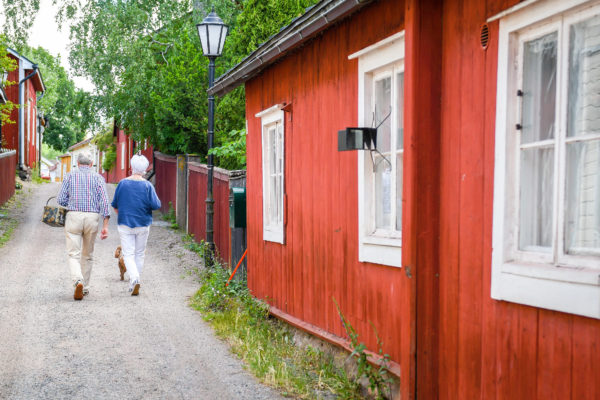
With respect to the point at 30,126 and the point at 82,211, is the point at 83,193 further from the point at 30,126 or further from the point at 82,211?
the point at 30,126

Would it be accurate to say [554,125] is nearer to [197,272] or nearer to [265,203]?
[265,203]

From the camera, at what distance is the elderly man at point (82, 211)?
9.28 metres

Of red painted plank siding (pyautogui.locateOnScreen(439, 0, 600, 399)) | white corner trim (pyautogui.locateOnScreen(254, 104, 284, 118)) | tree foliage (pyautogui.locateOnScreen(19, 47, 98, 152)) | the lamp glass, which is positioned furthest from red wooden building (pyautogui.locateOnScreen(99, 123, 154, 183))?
red painted plank siding (pyautogui.locateOnScreen(439, 0, 600, 399))

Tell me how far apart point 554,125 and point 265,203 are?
5154 millimetres

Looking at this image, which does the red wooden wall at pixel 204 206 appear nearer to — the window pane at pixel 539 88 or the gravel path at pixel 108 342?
the gravel path at pixel 108 342

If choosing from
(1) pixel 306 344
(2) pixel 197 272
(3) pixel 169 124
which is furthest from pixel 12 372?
(3) pixel 169 124

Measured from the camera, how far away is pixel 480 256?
4.02 m

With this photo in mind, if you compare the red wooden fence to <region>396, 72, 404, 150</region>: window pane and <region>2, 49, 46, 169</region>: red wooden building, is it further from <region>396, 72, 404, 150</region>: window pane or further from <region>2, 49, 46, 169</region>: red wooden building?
<region>396, 72, 404, 150</region>: window pane

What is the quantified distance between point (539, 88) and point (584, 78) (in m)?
0.33

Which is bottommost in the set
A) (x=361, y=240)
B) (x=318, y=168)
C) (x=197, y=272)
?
(x=197, y=272)

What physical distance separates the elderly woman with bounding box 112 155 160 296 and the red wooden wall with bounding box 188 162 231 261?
220 centimetres

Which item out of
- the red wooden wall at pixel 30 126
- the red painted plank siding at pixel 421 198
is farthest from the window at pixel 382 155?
the red wooden wall at pixel 30 126

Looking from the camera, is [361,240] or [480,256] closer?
[480,256]

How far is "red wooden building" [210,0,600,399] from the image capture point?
3.37m
